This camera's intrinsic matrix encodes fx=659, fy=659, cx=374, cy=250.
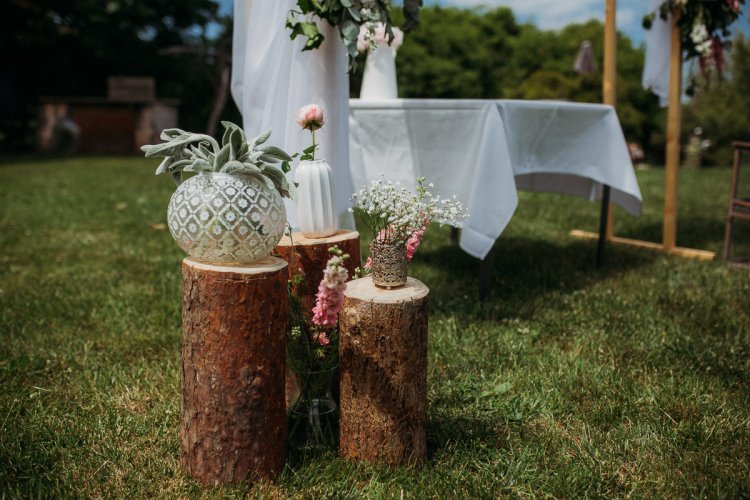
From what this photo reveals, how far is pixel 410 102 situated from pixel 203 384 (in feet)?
6.55

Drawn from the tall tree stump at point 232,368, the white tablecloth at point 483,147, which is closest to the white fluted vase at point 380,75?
the white tablecloth at point 483,147

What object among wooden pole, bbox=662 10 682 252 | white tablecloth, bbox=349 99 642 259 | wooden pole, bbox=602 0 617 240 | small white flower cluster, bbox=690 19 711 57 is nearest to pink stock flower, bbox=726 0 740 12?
small white flower cluster, bbox=690 19 711 57

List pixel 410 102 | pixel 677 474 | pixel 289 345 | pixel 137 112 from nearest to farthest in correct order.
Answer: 1. pixel 677 474
2. pixel 289 345
3. pixel 410 102
4. pixel 137 112

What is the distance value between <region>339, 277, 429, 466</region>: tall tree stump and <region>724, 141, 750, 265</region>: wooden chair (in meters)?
3.00

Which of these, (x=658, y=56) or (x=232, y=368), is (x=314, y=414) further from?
(x=658, y=56)

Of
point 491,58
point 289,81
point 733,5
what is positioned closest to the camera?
point 289,81

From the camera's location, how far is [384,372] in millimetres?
1795

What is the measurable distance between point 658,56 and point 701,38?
1.06ft

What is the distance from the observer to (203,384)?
5.69ft

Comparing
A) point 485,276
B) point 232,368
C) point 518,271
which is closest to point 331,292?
point 232,368

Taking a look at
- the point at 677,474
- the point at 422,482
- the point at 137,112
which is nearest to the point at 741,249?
the point at 677,474

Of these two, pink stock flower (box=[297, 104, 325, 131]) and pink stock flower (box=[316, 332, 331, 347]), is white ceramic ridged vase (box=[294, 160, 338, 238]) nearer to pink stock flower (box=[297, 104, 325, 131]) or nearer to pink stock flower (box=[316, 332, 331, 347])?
pink stock flower (box=[297, 104, 325, 131])

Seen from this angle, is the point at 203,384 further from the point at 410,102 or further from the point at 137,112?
the point at 137,112

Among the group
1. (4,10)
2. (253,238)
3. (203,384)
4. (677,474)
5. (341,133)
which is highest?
(4,10)
